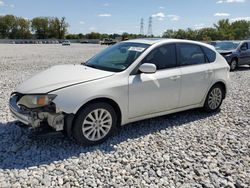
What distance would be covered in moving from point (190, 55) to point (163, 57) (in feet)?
2.55

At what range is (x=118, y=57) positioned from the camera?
4.69 m

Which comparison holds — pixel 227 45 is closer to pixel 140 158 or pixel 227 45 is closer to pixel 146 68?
pixel 146 68

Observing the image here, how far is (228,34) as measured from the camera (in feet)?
249

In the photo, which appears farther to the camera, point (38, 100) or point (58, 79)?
point (58, 79)

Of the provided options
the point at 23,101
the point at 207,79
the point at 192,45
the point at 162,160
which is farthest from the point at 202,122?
the point at 23,101

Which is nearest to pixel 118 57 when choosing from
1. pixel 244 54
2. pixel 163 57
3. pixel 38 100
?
pixel 163 57

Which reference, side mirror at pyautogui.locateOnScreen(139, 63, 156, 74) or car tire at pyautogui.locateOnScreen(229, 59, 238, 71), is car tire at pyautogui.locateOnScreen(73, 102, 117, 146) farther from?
car tire at pyautogui.locateOnScreen(229, 59, 238, 71)

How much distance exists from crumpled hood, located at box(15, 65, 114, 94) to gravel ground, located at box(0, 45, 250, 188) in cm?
87

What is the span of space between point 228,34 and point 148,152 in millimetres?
80130

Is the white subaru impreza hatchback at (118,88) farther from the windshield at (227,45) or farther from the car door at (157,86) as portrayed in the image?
the windshield at (227,45)

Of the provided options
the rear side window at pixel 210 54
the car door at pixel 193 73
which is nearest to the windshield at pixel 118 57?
the car door at pixel 193 73

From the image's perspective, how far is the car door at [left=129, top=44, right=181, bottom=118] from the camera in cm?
428

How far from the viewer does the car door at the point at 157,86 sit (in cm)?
428

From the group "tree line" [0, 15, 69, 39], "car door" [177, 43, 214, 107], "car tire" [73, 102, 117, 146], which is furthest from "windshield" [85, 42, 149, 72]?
"tree line" [0, 15, 69, 39]
